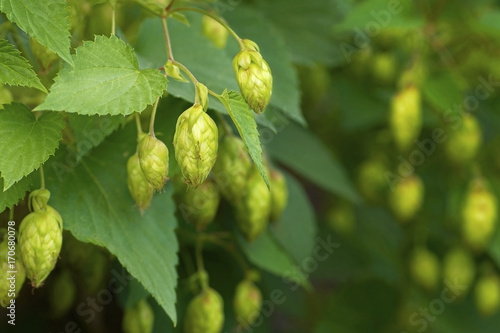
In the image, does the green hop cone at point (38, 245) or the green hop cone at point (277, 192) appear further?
the green hop cone at point (277, 192)

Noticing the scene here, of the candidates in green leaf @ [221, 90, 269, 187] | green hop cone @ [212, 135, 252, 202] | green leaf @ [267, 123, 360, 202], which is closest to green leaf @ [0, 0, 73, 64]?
green leaf @ [221, 90, 269, 187]

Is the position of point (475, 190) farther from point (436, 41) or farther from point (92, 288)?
point (92, 288)

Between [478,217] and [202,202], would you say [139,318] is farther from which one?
[478,217]

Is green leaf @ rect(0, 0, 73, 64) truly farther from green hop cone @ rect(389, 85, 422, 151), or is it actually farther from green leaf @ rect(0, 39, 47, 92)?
green hop cone @ rect(389, 85, 422, 151)

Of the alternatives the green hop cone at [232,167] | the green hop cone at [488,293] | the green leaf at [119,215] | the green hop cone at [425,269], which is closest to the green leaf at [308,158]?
the green hop cone at [425,269]

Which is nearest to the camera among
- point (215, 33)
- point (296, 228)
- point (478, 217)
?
point (215, 33)

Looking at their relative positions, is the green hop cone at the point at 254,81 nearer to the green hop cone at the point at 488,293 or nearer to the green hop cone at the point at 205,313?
the green hop cone at the point at 205,313

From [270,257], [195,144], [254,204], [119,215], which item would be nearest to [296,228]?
[270,257]
